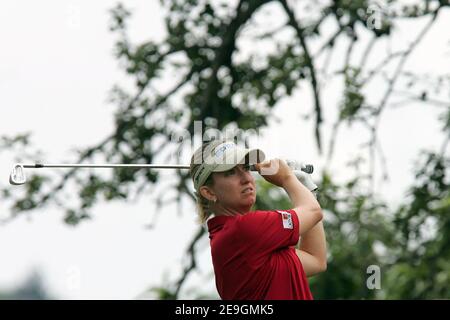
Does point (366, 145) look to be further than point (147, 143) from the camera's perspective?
No

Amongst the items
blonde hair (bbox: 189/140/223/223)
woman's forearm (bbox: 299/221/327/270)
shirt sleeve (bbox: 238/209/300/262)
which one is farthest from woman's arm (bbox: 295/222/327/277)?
blonde hair (bbox: 189/140/223/223)

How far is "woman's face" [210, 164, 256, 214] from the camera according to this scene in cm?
436

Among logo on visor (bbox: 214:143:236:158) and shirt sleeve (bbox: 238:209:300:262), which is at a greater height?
logo on visor (bbox: 214:143:236:158)

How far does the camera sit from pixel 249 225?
4309 millimetres

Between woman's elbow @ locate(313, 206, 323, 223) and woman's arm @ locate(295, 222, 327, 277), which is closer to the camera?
woman's elbow @ locate(313, 206, 323, 223)

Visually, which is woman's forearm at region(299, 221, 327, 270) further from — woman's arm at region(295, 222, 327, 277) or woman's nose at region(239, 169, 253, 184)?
woman's nose at region(239, 169, 253, 184)

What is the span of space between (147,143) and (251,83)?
3.29 feet

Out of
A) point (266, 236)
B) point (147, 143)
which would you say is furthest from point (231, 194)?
point (147, 143)

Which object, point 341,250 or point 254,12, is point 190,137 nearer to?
point 254,12

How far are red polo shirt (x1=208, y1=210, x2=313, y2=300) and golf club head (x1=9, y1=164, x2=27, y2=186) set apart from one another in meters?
0.84

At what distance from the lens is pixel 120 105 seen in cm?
1087

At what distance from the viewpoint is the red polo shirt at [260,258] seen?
167 inches

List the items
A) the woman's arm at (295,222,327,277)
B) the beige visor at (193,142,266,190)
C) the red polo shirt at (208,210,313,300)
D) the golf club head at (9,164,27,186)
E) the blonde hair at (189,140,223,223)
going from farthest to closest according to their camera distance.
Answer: the golf club head at (9,164,27,186) → the woman's arm at (295,222,327,277) → the blonde hair at (189,140,223,223) → the beige visor at (193,142,266,190) → the red polo shirt at (208,210,313,300)

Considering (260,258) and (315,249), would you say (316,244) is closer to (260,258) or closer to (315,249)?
(315,249)
